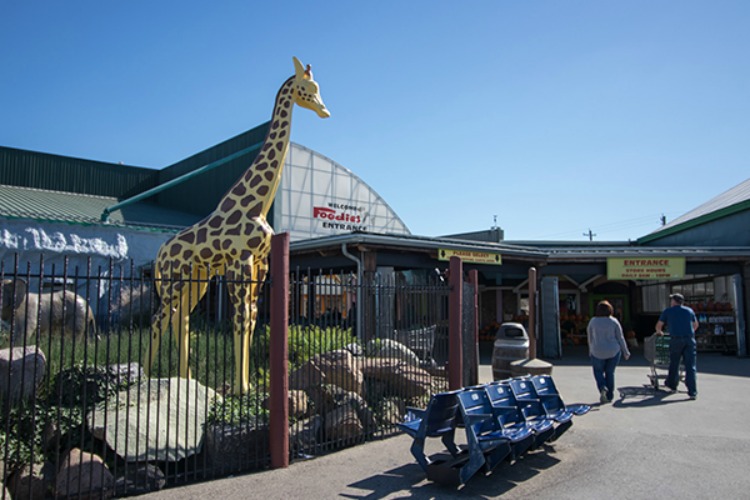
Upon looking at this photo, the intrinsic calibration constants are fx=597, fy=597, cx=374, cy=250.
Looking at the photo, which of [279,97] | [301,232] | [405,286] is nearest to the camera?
[405,286]

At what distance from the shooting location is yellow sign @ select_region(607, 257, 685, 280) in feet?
58.3

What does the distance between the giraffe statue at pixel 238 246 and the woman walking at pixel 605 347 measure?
5303mm

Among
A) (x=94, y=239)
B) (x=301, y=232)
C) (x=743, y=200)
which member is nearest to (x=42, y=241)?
(x=94, y=239)

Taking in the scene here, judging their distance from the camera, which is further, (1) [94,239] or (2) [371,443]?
(1) [94,239]

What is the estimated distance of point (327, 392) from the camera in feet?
24.3

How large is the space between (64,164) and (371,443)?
22.8 m

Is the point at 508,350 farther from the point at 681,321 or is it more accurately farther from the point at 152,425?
the point at 152,425

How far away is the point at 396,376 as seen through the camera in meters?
8.27

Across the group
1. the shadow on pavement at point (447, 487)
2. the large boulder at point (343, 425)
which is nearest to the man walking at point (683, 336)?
the shadow on pavement at point (447, 487)

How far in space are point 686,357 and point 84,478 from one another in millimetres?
9198

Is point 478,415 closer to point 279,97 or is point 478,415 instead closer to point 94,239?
point 279,97

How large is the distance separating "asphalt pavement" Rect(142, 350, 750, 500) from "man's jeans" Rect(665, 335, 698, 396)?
0.92 meters

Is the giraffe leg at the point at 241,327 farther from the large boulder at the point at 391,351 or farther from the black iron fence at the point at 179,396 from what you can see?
the large boulder at the point at 391,351

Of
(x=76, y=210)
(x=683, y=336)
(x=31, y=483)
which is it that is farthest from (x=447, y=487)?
(x=76, y=210)
